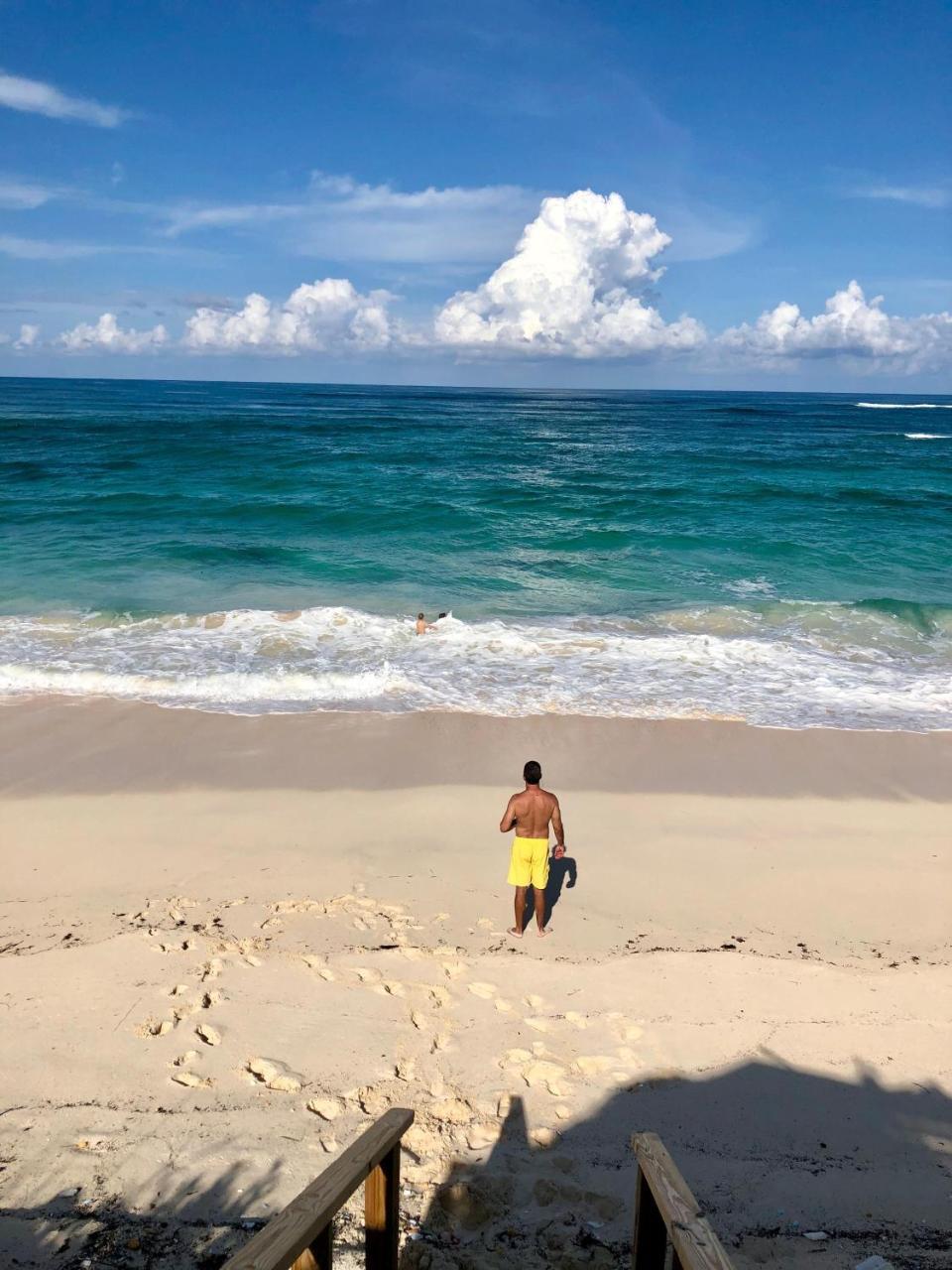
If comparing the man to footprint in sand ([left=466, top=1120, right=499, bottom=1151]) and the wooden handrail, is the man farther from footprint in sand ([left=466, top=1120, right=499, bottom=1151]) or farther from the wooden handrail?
the wooden handrail

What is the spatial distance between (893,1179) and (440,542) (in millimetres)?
18809

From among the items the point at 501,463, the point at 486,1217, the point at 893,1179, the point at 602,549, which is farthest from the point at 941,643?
the point at 501,463

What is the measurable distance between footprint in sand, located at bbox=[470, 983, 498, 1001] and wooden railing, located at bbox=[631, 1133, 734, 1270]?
8.51 ft

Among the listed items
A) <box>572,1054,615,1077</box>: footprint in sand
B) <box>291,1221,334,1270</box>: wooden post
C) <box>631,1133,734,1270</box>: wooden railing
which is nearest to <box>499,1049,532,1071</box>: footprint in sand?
<box>572,1054,615,1077</box>: footprint in sand

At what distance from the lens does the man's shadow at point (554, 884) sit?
661cm

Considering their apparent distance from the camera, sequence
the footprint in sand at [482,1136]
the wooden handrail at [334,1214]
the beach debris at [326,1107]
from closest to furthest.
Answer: the wooden handrail at [334,1214] < the footprint in sand at [482,1136] < the beach debris at [326,1107]

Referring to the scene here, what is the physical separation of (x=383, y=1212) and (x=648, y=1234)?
3.13ft

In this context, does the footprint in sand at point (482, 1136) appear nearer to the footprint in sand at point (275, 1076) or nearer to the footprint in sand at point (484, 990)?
the footprint in sand at point (275, 1076)

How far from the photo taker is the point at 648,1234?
2807 mm

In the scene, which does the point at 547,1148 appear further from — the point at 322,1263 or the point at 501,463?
the point at 501,463

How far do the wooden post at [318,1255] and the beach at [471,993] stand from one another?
3.72 ft

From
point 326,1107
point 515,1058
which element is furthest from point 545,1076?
point 326,1107

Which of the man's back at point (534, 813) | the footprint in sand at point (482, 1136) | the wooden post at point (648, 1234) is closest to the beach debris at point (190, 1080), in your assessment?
the footprint in sand at point (482, 1136)

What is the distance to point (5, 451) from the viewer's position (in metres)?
34.9
